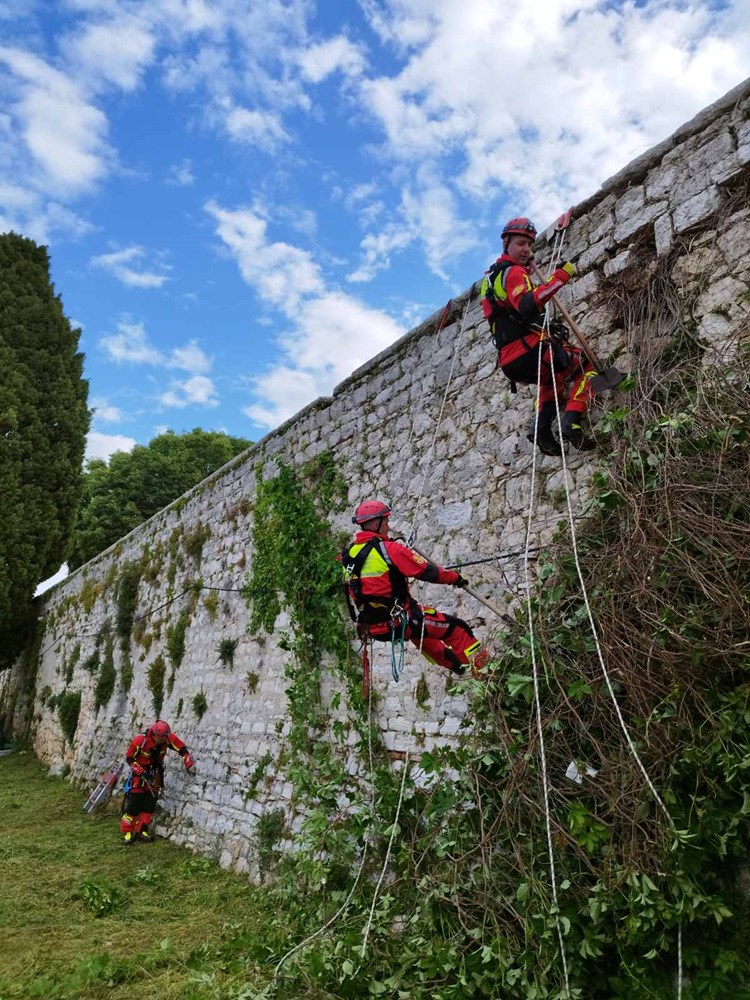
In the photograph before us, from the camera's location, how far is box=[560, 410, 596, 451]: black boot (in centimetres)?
393

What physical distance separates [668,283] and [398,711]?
3401 mm

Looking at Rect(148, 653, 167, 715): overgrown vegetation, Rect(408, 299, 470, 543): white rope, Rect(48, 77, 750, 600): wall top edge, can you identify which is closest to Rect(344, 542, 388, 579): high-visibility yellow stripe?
Rect(408, 299, 470, 543): white rope

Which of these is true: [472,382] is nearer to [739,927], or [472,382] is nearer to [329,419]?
[329,419]

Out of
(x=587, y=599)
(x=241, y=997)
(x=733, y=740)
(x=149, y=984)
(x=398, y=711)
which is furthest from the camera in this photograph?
(x=398, y=711)

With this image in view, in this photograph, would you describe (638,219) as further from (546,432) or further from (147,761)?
(147,761)

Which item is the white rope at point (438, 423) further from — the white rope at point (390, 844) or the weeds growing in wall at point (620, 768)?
the weeds growing in wall at point (620, 768)

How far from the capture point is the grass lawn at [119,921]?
3.95m

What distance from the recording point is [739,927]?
8.55 feet

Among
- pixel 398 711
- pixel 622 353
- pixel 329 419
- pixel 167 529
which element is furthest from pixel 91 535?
pixel 622 353

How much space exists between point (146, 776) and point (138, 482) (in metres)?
16.6

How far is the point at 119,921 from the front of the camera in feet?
16.8

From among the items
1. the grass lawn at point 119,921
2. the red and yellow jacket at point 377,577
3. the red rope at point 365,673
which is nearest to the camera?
the grass lawn at point 119,921

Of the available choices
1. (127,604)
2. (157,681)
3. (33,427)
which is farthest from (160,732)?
(33,427)

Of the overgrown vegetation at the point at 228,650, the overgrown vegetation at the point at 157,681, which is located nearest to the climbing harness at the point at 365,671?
the overgrown vegetation at the point at 228,650
